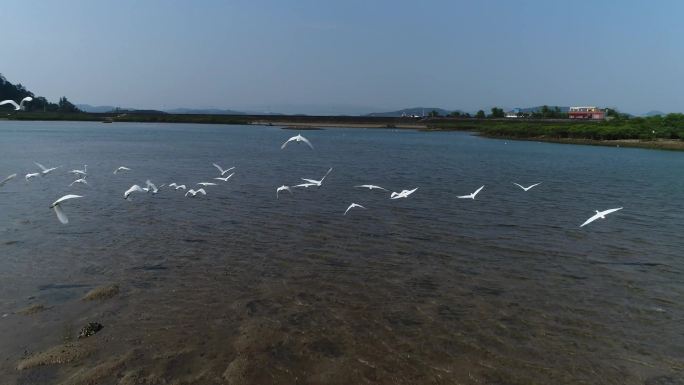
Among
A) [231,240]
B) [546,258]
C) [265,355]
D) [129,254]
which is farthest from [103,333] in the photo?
[546,258]

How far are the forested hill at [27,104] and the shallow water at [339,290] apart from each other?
135455 mm

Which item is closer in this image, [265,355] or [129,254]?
[265,355]

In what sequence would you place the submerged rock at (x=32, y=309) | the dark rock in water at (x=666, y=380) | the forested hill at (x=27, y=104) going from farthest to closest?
the forested hill at (x=27, y=104)
the submerged rock at (x=32, y=309)
the dark rock in water at (x=666, y=380)

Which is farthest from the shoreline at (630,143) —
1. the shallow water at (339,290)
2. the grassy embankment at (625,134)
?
the shallow water at (339,290)

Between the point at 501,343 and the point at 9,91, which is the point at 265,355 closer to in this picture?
the point at 501,343

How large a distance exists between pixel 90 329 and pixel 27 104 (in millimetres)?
144328

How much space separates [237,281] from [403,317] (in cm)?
366

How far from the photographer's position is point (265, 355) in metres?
7.04

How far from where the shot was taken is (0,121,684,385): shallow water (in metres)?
6.86

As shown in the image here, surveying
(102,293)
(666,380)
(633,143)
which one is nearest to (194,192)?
(102,293)

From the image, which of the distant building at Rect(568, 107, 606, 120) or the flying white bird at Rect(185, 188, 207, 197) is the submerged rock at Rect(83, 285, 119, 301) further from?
the distant building at Rect(568, 107, 606, 120)

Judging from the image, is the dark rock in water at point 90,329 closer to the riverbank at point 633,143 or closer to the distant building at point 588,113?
the riverbank at point 633,143

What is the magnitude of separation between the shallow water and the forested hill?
135m

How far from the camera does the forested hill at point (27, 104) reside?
466ft
